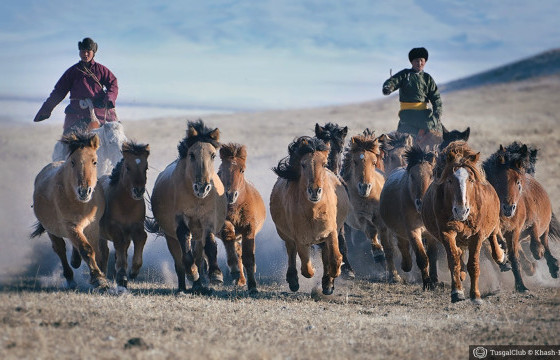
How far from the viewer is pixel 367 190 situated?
12656mm

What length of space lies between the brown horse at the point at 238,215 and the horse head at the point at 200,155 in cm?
63

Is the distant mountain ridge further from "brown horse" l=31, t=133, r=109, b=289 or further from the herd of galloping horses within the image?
"brown horse" l=31, t=133, r=109, b=289

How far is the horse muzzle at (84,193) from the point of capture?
10328mm

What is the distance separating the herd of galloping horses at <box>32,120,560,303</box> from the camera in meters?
10.4

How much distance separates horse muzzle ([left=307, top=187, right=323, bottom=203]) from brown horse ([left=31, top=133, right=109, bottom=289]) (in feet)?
8.93

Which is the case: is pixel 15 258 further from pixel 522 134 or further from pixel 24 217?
pixel 522 134

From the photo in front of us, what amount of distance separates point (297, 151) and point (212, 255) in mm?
1826

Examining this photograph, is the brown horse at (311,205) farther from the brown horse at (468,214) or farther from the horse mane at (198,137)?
the brown horse at (468,214)

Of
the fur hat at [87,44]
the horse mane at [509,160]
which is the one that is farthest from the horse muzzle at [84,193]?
the horse mane at [509,160]

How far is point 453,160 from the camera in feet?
33.8

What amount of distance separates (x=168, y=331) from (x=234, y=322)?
974mm

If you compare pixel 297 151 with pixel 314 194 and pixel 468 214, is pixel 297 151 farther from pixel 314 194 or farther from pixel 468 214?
pixel 468 214

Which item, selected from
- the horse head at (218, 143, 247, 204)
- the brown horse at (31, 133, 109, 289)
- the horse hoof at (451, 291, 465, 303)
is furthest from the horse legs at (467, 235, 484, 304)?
the brown horse at (31, 133, 109, 289)

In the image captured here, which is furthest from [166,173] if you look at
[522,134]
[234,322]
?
[522,134]
